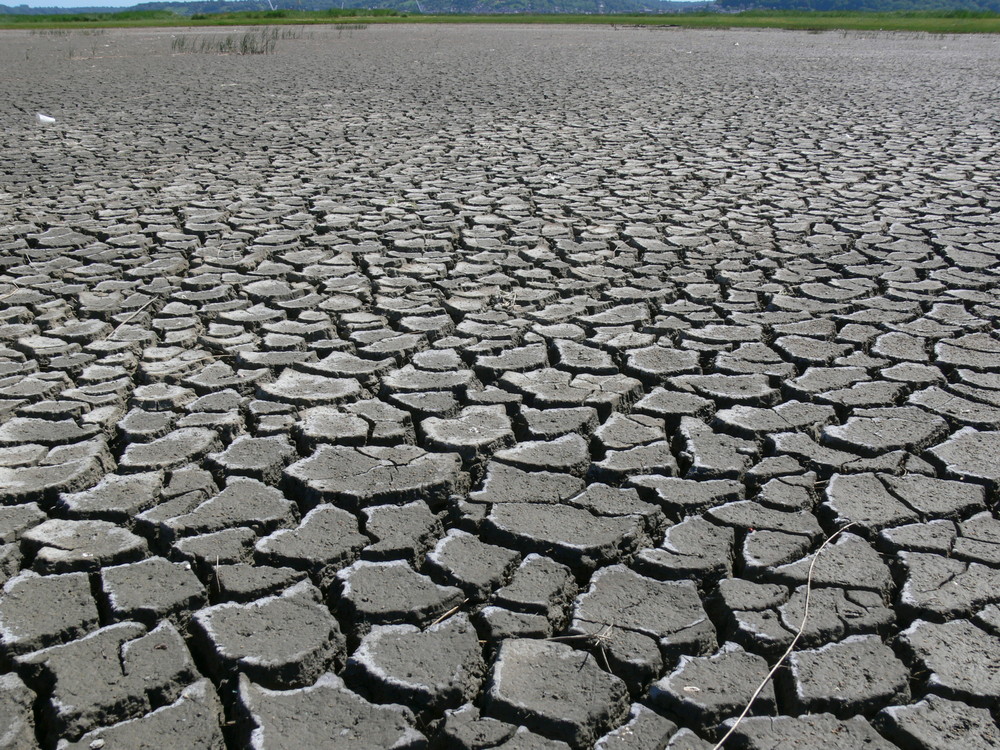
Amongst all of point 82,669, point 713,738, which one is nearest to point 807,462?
point 713,738

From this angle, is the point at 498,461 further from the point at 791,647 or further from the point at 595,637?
the point at 791,647

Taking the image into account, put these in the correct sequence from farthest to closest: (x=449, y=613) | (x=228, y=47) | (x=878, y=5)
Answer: (x=878, y=5) < (x=228, y=47) < (x=449, y=613)

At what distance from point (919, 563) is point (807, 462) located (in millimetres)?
467

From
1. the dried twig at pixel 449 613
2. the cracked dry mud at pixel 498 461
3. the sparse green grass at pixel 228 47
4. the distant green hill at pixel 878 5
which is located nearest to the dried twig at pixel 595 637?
the cracked dry mud at pixel 498 461

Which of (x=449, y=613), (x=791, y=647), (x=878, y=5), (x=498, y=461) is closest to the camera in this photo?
(x=791, y=647)

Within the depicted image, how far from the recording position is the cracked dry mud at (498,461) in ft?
5.36

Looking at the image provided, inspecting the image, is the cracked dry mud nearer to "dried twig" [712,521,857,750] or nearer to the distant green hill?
"dried twig" [712,521,857,750]

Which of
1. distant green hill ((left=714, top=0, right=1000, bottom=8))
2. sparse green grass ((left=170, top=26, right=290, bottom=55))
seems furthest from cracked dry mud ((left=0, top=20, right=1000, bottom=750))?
distant green hill ((left=714, top=0, right=1000, bottom=8))

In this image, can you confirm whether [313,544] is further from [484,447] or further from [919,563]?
[919,563]

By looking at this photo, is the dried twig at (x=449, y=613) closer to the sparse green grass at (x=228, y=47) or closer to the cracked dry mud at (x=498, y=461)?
the cracked dry mud at (x=498, y=461)

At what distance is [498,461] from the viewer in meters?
2.44

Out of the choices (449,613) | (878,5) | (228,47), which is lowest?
(449,613)

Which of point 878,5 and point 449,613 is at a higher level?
point 878,5

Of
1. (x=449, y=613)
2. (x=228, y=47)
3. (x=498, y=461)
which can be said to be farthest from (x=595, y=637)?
(x=228, y=47)
